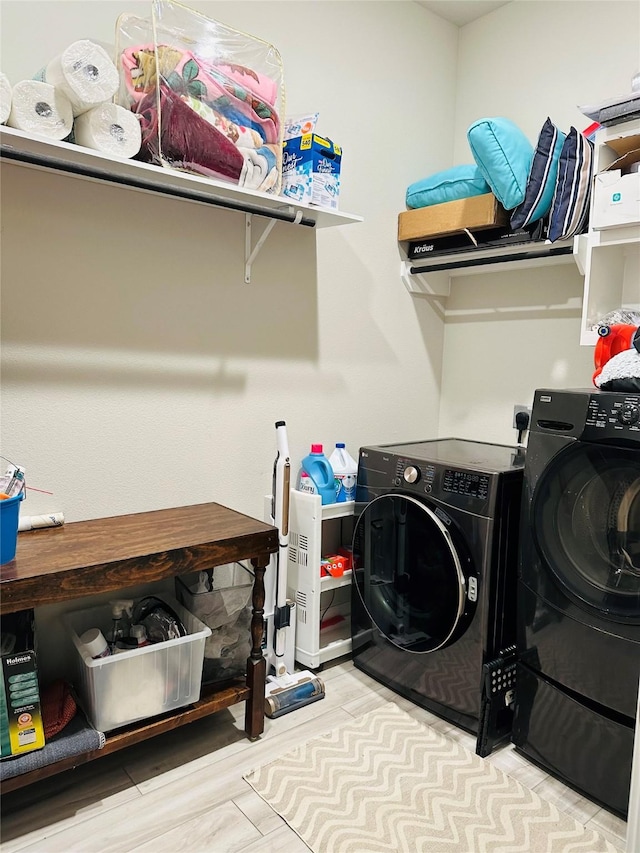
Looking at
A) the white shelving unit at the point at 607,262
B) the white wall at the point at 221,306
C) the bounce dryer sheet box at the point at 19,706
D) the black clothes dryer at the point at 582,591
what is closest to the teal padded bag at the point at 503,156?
the white shelving unit at the point at 607,262

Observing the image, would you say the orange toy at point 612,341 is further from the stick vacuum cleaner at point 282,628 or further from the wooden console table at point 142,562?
the wooden console table at point 142,562

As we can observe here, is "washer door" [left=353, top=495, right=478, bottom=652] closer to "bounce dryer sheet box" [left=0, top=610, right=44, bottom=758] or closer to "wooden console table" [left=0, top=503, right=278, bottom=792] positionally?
"wooden console table" [left=0, top=503, right=278, bottom=792]

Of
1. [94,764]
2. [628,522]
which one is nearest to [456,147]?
[628,522]

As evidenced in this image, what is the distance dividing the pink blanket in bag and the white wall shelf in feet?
0.65

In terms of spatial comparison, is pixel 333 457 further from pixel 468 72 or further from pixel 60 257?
pixel 468 72

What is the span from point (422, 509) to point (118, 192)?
1.42 metres

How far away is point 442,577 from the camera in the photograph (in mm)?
2031

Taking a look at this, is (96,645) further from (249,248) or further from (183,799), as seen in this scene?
(249,248)

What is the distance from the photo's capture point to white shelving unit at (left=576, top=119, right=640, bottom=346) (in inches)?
76.2

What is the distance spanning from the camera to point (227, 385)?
2234mm

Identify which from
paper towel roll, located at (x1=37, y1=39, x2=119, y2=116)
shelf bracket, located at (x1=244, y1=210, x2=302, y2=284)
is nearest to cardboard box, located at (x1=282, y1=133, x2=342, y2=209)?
shelf bracket, located at (x1=244, y1=210, x2=302, y2=284)

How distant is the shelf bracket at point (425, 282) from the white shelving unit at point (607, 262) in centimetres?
80

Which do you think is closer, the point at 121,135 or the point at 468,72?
the point at 121,135

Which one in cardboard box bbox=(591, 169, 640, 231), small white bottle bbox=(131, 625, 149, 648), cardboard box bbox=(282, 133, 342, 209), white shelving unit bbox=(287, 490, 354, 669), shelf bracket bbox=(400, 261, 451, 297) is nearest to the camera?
small white bottle bbox=(131, 625, 149, 648)
